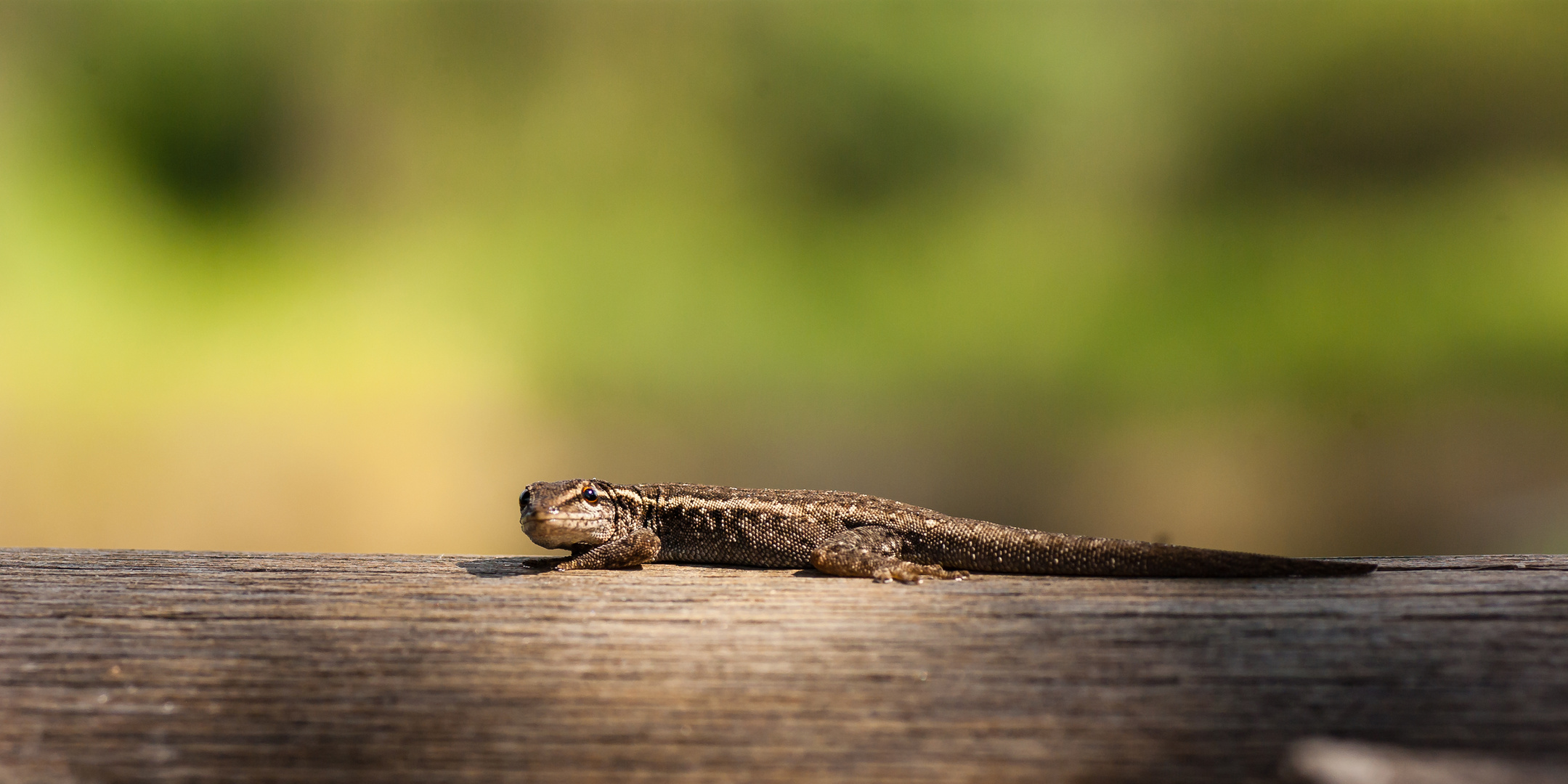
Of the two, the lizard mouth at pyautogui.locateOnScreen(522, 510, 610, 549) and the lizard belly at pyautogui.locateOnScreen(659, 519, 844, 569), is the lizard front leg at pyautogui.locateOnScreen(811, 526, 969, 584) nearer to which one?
the lizard belly at pyautogui.locateOnScreen(659, 519, 844, 569)

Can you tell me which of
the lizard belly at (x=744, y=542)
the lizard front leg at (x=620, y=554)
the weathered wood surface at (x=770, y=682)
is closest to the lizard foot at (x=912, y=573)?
the lizard belly at (x=744, y=542)

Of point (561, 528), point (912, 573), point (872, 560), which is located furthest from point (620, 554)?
point (912, 573)

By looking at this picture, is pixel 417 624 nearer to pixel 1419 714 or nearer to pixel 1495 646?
pixel 1419 714

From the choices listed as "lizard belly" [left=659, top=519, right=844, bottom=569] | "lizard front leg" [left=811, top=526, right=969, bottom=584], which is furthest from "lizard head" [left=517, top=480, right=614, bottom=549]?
"lizard front leg" [left=811, top=526, right=969, bottom=584]

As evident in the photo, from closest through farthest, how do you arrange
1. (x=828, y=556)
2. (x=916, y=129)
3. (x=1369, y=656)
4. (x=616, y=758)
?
(x=616, y=758) → (x=1369, y=656) → (x=828, y=556) → (x=916, y=129)

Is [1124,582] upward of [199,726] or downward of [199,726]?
upward

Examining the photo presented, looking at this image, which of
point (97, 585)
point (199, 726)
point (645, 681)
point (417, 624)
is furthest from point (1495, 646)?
point (97, 585)

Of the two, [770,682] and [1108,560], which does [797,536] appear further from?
[770,682]
